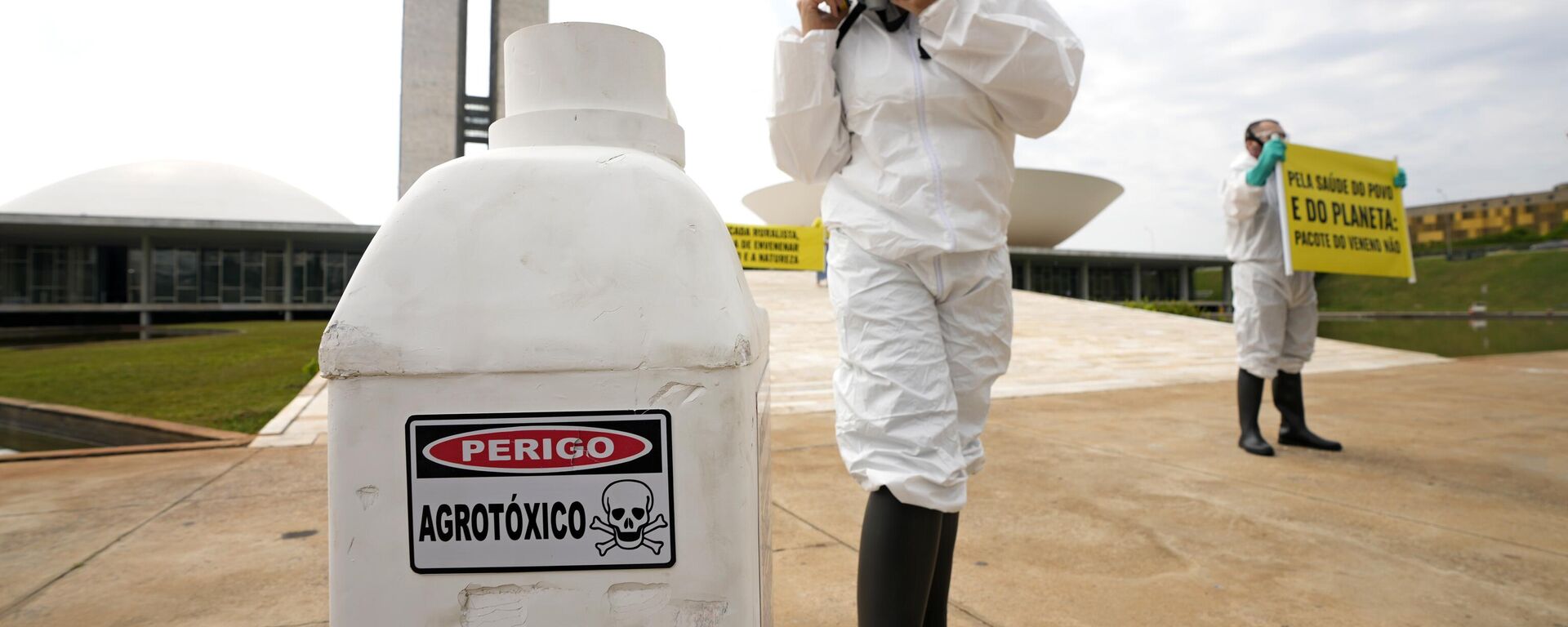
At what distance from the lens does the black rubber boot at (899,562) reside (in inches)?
49.3

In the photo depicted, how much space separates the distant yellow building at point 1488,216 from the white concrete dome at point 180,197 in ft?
241

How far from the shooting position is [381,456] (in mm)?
680

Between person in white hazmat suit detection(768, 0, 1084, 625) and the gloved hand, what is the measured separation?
2.39 metres

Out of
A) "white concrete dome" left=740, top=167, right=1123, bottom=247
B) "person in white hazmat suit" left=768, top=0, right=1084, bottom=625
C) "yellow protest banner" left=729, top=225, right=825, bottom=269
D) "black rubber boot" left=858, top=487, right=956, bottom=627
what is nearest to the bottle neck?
"person in white hazmat suit" left=768, top=0, right=1084, bottom=625

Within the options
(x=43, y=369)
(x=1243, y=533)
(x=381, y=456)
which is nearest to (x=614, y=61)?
(x=381, y=456)

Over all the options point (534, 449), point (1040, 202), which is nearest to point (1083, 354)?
point (534, 449)

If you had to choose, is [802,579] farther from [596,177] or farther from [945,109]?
[596,177]

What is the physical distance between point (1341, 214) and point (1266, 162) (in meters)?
0.72

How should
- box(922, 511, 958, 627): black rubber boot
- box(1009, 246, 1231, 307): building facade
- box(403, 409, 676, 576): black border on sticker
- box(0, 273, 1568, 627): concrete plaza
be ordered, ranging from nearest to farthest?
box(403, 409, 676, 576): black border on sticker < box(922, 511, 958, 627): black rubber boot < box(0, 273, 1568, 627): concrete plaza < box(1009, 246, 1231, 307): building facade

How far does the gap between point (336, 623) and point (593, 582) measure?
233mm

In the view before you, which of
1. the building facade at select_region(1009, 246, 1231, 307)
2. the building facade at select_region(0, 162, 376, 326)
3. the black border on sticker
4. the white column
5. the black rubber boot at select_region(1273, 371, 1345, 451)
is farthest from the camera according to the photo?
the building facade at select_region(1009, 246, 1231, 307)

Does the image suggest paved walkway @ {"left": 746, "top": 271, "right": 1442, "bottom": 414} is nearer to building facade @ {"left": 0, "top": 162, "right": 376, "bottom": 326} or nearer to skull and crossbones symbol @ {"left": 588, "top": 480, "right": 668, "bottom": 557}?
skull and crossbones symbol @ {"left": 588, "top": 480, "right": 668, "bottom": 557}

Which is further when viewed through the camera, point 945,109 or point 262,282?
point 262,282

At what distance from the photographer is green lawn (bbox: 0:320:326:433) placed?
5227 mm
